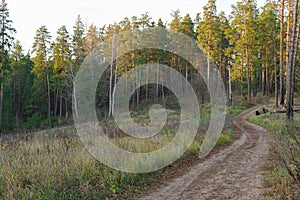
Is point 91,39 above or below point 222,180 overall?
above

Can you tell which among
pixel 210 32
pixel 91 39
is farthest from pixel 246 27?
pixel 91 39

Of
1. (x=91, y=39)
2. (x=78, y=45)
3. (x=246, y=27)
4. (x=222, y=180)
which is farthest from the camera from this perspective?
(x=78, y=45)

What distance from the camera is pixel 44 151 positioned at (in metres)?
7.98

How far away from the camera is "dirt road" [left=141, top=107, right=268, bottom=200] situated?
5.64 meters

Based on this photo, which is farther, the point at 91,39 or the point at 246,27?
the point at 246,27

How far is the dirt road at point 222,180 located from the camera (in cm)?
564

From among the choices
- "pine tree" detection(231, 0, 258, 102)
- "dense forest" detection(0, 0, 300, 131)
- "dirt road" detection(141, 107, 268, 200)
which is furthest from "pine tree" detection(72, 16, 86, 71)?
"dirt road" detection(141, 107, 268, 200)

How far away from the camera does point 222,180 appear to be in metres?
6.55

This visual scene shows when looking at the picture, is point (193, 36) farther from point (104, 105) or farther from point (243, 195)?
point (243, 195)

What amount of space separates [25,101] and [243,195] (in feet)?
161

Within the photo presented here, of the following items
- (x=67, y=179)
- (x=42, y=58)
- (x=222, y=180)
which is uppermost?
(x=42, y=58)

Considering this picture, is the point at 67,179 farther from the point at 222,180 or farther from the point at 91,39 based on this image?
the point at 91,39

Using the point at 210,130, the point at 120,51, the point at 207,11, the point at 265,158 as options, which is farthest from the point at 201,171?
the point at 207,11

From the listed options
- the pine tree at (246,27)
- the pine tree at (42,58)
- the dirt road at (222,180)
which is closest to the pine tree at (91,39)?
the pine tree at (42,58)
